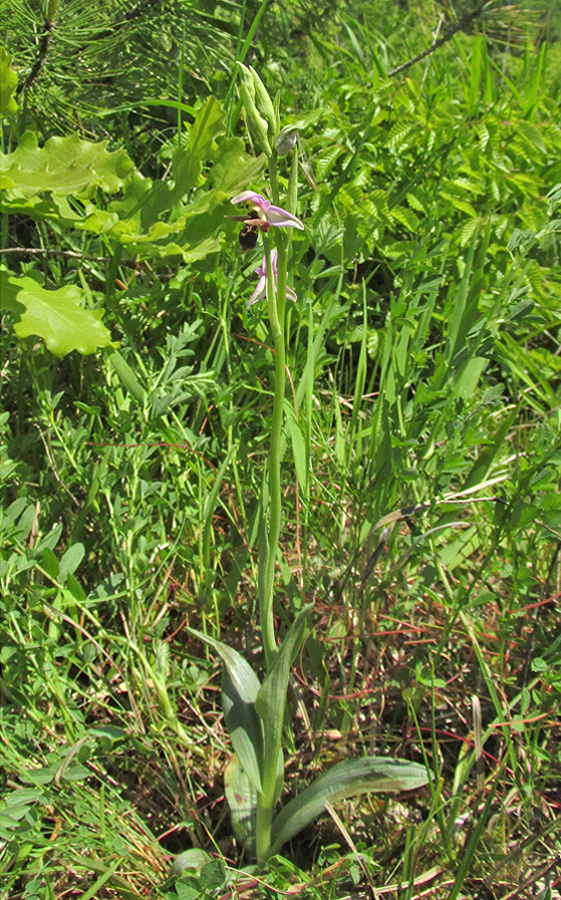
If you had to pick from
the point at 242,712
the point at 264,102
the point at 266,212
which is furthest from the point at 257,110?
the point at 242,712

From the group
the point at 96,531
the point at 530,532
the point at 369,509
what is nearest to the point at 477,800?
the point at 369,509

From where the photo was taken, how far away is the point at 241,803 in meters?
1.22

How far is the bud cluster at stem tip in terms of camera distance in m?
0.85

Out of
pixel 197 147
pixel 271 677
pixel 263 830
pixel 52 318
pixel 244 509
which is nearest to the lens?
pixel 271 677

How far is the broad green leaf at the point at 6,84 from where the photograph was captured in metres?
1.40

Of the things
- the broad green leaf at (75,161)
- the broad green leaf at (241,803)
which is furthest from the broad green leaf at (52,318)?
the broad green leaf at (241,803)

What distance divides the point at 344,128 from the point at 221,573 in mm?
1399

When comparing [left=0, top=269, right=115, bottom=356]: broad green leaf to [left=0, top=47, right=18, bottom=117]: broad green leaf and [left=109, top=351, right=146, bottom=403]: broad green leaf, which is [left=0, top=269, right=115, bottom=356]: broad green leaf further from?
[left=0, top=47, right=18, bottom=117]: broad green leaf

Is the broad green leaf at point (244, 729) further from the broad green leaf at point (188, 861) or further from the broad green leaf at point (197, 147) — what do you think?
the broad green leaf at point (197, 147)

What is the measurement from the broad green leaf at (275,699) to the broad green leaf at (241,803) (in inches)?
4.7

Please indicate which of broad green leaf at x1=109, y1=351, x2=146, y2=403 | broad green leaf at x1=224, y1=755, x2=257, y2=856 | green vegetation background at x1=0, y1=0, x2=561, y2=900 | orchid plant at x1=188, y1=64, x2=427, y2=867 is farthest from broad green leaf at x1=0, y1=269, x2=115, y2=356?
broad green leaf at x1=224, y1=755, x2=257, y2=856

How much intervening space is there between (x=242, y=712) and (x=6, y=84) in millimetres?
1364

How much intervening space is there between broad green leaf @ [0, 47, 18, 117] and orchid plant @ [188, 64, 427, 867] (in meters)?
0.74

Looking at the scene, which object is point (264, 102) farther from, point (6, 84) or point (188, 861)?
point (188, 861)
